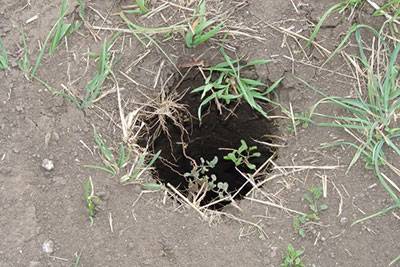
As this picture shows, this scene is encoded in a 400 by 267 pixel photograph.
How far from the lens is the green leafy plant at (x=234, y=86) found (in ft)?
8.38

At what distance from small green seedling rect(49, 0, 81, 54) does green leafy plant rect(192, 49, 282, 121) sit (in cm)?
52

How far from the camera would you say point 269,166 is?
264 centimetres

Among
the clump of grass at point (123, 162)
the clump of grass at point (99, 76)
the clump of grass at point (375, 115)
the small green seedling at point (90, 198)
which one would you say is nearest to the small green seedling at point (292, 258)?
the clump of grass at point (375, 115)

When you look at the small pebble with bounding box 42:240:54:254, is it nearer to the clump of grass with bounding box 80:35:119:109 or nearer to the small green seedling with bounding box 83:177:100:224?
the small green seedling with bounding box 83:177:100:224

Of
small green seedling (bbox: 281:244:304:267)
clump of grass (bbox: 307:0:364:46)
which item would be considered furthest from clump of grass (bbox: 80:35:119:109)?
small green seedling (bbox: 281:244:304:267)

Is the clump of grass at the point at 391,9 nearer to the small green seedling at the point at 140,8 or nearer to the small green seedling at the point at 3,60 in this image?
the small green seedling at the point at 140,8

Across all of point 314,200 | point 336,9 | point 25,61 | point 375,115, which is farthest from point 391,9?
point 25,61

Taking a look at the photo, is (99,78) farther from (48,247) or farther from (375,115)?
(375,115)

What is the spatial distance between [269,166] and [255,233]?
382 mm

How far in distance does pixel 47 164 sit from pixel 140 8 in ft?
2.30

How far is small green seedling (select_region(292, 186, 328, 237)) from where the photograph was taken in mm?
2338

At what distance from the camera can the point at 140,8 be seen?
8.52 ft

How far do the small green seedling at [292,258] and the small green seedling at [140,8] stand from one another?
3.43 feet

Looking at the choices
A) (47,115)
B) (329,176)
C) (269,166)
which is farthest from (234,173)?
(47,115)
